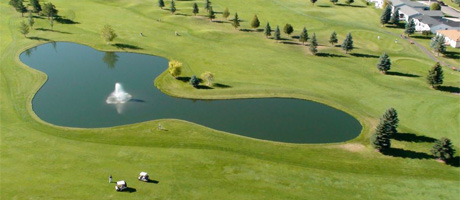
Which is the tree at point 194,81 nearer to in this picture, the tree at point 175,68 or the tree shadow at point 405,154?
the tree at point 175,68

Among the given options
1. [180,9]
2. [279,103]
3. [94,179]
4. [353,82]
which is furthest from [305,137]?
[180,9]

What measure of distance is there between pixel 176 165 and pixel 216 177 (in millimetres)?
7316

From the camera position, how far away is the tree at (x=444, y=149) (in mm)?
64625

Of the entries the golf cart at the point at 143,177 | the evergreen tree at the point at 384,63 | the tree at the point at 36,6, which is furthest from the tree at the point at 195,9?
the golf cart at the point at 143,177

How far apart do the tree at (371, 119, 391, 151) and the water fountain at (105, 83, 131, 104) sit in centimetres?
5271

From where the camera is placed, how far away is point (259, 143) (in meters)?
70.3

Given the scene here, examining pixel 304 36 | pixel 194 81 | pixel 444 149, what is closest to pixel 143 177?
pixel 194 81

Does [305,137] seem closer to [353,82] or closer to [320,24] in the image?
[353,82]

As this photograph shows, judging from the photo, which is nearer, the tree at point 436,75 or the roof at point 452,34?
the tree at point 436,75

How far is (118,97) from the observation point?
86250 millimetres

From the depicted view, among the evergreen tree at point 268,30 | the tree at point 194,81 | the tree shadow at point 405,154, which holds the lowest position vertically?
the tree shadow at point 405,154

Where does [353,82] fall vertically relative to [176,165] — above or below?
above

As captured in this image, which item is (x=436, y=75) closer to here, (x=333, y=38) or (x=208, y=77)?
(x=333, y=38)

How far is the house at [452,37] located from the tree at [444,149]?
6866cm
